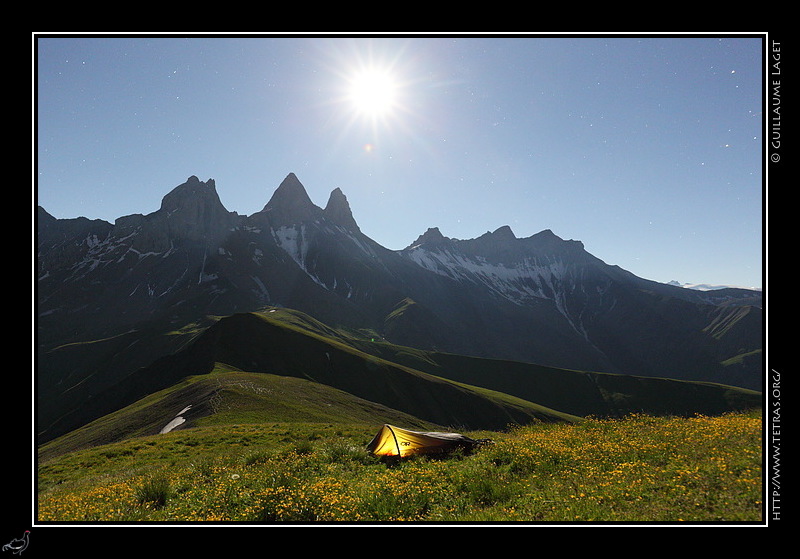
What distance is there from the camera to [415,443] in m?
15.9

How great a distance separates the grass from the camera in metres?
8.86

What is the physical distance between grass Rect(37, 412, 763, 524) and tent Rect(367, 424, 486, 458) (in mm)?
759

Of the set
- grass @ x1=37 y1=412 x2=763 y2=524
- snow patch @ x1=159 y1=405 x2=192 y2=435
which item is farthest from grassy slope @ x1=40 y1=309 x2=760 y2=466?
grass @ x1=37 y1=412 x2=763 y2=524

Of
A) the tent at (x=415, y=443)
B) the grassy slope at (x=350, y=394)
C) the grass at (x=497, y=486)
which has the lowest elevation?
the grassy slope at (x=350, y=394)

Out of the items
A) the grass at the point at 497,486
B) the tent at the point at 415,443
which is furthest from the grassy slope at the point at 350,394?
the grass at the point at 497,486

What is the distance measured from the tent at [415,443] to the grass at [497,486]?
2.49ft
